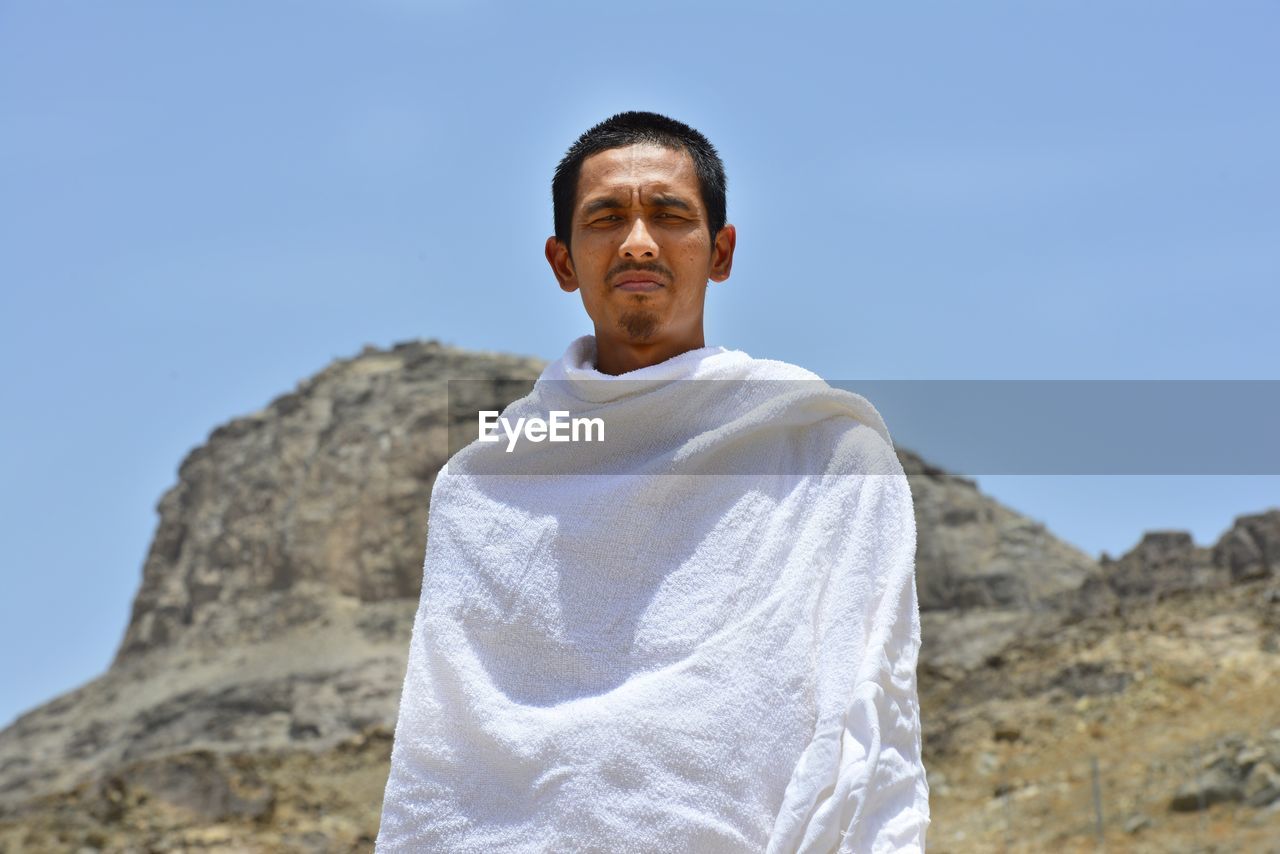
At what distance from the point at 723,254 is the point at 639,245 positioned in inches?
8.1

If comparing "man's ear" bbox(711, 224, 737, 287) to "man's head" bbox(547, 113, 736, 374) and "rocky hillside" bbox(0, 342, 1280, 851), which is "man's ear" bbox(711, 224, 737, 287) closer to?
"man's head" bbox(547, 113, 736, 374)

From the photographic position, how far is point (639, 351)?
2.44 metres

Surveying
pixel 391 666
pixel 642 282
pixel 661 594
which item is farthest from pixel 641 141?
pixel 391 666

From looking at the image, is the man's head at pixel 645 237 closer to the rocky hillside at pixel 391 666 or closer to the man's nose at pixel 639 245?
the man's nose at pixel 639 245

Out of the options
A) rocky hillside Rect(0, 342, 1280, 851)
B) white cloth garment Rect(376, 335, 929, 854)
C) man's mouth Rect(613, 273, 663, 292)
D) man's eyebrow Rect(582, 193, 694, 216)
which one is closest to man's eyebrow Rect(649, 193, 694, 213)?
man's eyebrow Rect(582, 193, 694, 216)

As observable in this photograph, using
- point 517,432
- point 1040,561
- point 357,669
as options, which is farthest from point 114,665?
point 517,432

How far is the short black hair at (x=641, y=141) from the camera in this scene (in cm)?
246

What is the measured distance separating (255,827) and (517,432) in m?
26.2

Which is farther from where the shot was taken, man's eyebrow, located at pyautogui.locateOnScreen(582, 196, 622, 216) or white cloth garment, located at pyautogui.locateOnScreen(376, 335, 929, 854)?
man's eyebrow, located at pyautogui.locateOnScreen(582, 196, 622, 216)

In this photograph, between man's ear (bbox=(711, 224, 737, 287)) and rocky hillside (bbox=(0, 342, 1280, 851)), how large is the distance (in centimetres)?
1883

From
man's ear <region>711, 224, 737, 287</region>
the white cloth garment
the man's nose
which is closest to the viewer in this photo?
the white cloth garment

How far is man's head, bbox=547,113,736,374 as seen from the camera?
2.39 meters

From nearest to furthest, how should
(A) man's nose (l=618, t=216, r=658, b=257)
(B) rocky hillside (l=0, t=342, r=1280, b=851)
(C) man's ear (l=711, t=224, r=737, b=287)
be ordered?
(A) man's nose (l=618, t=216, r=658, b=257) < (C) man's ear (l=711, t=224, r=737, b=287) < (B) rocky hillside (l=0, t=342, r=1280, b=851)

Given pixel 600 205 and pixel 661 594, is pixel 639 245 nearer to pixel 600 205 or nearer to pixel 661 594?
pixel 600 205
